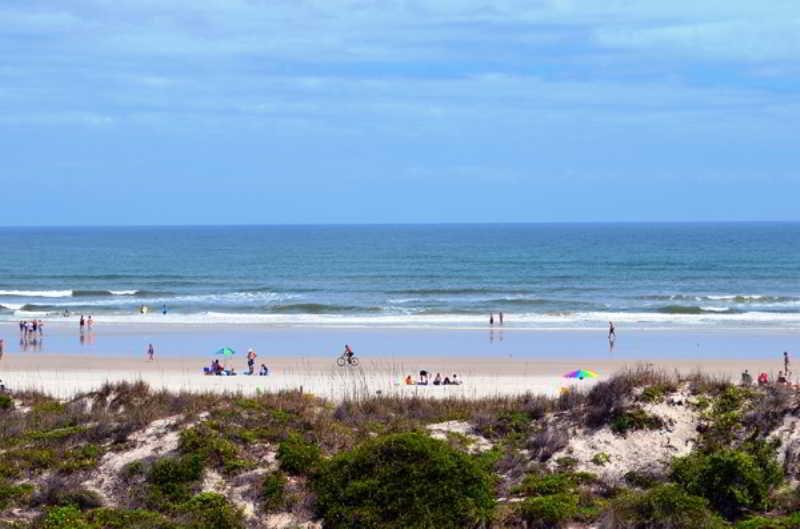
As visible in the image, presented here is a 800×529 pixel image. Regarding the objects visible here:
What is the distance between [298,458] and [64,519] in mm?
3553

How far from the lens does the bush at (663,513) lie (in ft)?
40.9

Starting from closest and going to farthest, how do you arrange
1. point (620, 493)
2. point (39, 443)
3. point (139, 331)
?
point (620, 493) < point (39, 443) < point (139, 331)

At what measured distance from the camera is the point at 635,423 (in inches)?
617

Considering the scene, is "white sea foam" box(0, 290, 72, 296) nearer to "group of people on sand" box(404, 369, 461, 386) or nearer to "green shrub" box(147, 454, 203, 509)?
"group of people on sand" box(404, 369, 461, 386)

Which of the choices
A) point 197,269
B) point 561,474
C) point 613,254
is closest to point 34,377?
point 561,474

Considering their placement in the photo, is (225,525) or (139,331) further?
(139,331)

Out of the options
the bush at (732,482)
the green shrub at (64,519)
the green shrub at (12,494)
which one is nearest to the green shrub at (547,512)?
the bush at (732,482)

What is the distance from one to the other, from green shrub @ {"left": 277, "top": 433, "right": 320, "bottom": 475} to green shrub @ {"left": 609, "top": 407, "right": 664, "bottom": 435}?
4.96 m

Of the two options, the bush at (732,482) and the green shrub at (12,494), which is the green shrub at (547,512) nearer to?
the bush at (732,482)

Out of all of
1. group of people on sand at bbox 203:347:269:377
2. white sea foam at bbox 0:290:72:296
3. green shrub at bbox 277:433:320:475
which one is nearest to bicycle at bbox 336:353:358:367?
group of people on sand at bbox 203:347:269:377

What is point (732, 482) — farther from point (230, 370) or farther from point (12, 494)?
point (230, 370)

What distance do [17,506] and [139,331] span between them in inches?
1379

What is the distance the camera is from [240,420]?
54.2 feet

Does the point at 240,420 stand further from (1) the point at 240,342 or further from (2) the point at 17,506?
(1) the point at 240,342
